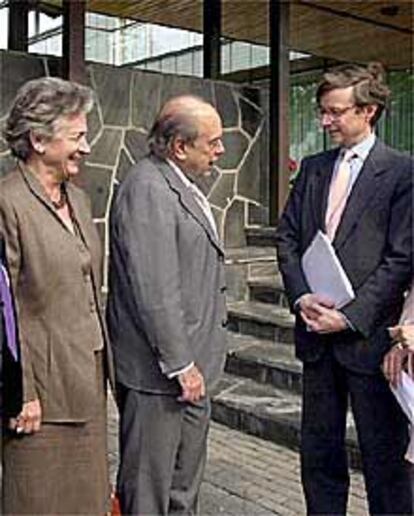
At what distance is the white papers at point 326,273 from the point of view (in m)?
2.45

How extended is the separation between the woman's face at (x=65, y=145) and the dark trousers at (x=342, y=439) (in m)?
0.94

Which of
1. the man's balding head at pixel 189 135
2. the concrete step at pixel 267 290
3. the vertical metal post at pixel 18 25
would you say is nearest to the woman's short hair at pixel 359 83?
the man's balding head at pixel 189 135

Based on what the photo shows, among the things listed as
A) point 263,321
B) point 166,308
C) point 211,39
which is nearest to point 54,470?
point 166,308

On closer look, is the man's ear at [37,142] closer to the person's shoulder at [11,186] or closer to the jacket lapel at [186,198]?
the person's shoulder at [11,186]

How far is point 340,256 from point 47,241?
87 centimetres

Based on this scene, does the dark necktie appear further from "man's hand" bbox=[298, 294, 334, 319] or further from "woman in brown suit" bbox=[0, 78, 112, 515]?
"man's hand" bbox=[298, 294, 334, 319]

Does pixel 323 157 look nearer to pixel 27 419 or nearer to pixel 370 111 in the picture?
pixel 370 111

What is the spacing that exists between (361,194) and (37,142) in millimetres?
937

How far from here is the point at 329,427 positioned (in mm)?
2551

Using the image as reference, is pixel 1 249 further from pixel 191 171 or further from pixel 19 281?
pixel 191 171

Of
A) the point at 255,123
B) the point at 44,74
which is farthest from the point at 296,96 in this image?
the point at 44,74

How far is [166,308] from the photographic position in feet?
7.43

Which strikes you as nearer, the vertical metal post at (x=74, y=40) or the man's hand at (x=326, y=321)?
the man's hand at (x=326, y=321)

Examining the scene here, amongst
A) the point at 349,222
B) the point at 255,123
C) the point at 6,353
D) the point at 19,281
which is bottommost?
the point at 6,353
